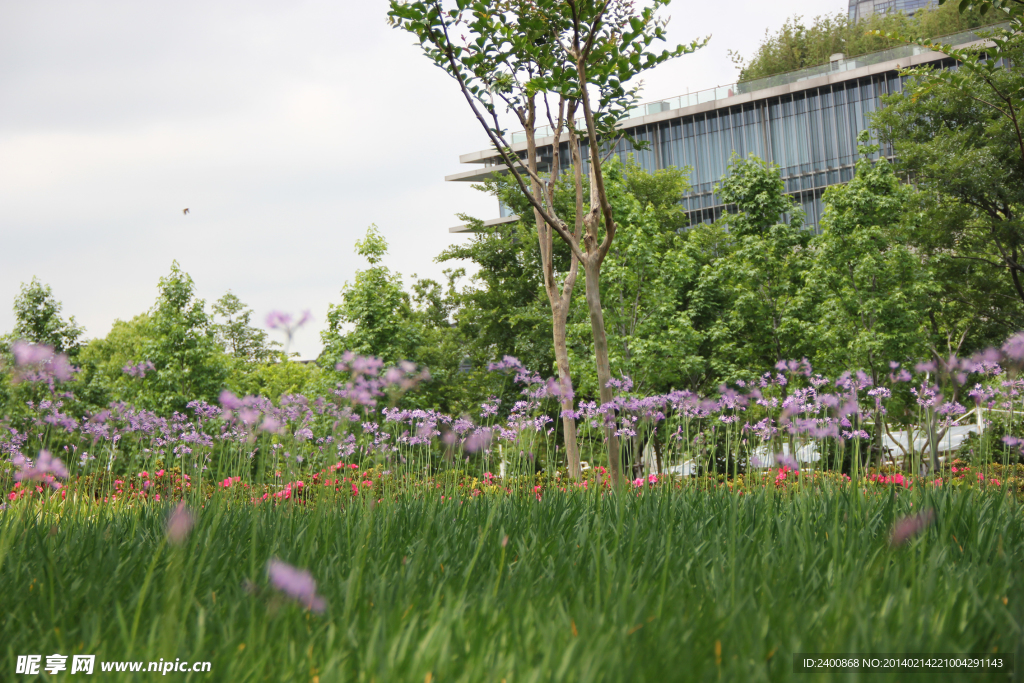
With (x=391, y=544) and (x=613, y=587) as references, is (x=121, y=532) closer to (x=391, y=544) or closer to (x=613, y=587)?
(x=391, y=544)

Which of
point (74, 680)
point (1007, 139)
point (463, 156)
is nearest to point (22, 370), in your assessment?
point (74, 680)

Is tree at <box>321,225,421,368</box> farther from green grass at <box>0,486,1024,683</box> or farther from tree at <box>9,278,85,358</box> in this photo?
green grass at <box>0,486,1024,683</box>

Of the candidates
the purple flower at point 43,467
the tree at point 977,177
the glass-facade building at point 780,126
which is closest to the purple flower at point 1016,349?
the purple flower at point 43,467

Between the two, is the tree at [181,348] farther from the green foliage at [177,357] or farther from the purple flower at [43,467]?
the purple flower at [43,467]

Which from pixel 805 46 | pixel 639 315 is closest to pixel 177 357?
pixel 639 315

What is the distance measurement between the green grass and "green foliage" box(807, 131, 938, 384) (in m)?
13.3

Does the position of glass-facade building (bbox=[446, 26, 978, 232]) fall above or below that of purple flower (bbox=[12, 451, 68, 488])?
above

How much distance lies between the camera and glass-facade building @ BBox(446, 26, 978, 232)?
39188mm

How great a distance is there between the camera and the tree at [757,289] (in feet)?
59.3

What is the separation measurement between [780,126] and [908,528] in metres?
44.0

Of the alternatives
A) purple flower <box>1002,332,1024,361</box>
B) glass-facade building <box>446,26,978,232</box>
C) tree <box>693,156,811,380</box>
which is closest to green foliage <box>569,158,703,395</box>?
tree <box>693,156,811,380</box>

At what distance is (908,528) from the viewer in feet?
7.83

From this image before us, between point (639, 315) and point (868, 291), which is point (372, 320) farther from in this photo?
point (868, 291)

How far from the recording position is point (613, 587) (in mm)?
2174
